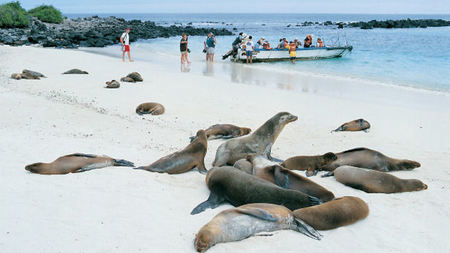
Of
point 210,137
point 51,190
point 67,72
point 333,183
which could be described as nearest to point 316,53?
point 67,72

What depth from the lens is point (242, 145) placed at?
6.64 meters

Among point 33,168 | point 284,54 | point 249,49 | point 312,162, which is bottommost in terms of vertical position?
point 312,162

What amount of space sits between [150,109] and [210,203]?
5319mm

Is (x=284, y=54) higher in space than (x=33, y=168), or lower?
higher

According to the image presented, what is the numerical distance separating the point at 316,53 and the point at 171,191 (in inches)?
805

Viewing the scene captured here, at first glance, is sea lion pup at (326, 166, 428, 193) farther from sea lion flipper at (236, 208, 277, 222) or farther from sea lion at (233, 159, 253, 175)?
sea lion flipper at (236, 208, 277, 222)

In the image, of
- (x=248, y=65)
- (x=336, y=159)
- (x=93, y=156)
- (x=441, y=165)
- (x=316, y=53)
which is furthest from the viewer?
(x=316, y=53)

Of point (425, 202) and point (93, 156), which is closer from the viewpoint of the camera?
point (425, 202)

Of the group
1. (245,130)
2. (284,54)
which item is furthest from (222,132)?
(284,54)

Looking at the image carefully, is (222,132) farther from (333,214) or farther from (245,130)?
(333,214)

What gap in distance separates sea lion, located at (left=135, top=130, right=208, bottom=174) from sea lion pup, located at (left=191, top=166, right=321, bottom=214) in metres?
0.86

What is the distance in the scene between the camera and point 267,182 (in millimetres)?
4867

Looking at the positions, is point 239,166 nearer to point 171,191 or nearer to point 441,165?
point 171,191

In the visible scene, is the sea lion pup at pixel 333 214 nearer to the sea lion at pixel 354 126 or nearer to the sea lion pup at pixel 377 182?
the sea lion pup at pixel 377 182
